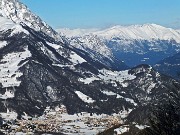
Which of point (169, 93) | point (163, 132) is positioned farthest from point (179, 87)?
point (163, 132)

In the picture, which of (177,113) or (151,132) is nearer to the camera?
(177,113)

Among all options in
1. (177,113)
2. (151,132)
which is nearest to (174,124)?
(177,113)

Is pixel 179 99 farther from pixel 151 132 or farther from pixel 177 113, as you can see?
pixel 151 132

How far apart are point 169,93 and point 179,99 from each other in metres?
2.15

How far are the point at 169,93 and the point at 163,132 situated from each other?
4.11m

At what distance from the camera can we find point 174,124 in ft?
169

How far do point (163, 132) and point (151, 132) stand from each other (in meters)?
2.86

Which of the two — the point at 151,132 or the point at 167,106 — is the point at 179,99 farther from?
the point at 151,132

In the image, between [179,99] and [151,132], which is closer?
[179,99]

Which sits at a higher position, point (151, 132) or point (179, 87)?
point (179, 87)

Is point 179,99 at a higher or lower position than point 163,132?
higher

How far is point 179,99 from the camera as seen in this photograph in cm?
5134

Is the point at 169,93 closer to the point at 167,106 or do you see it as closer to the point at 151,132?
the point at 167,106

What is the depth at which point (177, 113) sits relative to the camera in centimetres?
5141
